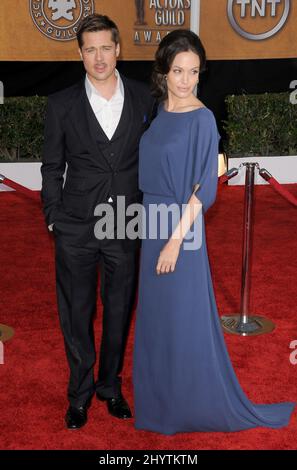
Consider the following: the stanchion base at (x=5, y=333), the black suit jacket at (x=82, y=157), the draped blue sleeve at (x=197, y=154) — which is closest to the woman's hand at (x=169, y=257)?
the draped blue sleeve at (x=197, y=154)

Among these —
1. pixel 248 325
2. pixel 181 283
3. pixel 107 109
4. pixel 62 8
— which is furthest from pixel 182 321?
pixel 62 8

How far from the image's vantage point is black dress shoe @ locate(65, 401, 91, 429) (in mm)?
3863

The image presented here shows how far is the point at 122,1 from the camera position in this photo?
27.3ft

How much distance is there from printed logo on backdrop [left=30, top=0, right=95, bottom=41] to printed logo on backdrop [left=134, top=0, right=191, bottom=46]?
523 millimetres

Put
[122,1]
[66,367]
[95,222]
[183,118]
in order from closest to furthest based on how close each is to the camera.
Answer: [183,118] < [95,222] < [66,367] < [122,1]

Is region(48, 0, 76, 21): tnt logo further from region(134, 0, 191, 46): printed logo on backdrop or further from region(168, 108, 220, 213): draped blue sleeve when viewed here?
region(168, 108, 220, 213): draped blue sleeve

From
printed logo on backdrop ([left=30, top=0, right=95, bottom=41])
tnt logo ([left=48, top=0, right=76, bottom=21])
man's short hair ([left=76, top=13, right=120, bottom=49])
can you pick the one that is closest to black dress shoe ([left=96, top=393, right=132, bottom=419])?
man's short hair ([left=76, top=13, right=120, bottom=49])

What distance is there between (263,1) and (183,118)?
19.3 ft

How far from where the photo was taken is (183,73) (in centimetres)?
331

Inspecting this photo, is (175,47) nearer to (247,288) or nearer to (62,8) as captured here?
(247,288)

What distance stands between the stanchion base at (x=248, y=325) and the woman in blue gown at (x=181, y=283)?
1025 mm

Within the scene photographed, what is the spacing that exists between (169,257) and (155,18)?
555 centimetres
